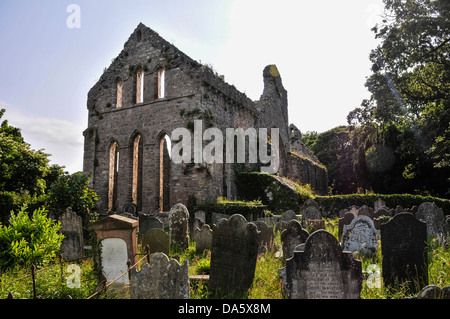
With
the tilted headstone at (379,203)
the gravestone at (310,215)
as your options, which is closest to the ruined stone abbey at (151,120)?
the gravestone at (310,215)

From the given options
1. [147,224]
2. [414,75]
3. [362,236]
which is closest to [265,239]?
[362,236]

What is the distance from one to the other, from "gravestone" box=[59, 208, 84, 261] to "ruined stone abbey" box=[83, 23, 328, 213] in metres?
5.88

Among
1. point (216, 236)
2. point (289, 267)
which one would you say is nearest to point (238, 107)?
point (216, 236)

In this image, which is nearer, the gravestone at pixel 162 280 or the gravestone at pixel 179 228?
the gravestone at pixel 162 280

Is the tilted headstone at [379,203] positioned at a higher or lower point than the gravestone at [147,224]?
higher

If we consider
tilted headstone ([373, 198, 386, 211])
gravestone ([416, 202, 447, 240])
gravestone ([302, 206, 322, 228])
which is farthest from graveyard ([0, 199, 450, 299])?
tilted headstone ([373, 198, 386, 211])

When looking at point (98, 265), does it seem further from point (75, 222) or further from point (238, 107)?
point (238, 107)

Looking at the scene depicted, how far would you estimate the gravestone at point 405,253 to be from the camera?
540 cm

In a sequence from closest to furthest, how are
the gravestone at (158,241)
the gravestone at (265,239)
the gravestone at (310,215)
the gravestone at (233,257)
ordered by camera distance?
the gravestone at (233,257) < the gravestone at (158,241) < the gravestone at (265,239) < the gravestone at (310,215)

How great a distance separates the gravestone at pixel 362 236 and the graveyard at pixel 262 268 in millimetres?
20

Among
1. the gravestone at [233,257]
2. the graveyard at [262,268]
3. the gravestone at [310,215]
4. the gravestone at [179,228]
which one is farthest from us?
the gravestone at [310,215]

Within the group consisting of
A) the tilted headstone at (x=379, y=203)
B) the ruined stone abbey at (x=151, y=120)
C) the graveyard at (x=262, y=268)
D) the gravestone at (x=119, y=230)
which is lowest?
the graveyard at (x=262, y=268)

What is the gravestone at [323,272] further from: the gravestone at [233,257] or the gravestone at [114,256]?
the gravestone at [114,256]

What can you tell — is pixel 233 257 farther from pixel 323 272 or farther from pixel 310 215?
pixel 310 215
